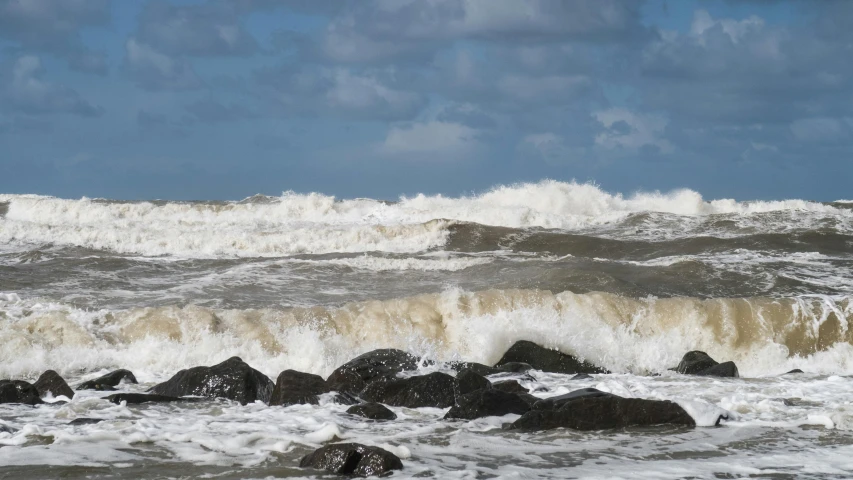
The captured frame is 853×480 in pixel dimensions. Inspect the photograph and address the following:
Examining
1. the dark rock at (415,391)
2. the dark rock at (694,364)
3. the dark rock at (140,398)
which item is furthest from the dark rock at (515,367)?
the dark rock at (140,398)

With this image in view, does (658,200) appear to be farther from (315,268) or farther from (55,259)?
(55,259)

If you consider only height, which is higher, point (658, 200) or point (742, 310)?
point (658, 200)

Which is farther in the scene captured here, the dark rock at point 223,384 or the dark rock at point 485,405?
the dark rock at point 223,384

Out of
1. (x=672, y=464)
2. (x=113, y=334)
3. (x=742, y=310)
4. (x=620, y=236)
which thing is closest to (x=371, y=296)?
(x=113, y=334)

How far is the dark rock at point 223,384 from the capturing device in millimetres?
8180

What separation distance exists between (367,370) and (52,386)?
301 cm

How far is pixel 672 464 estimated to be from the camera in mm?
5719

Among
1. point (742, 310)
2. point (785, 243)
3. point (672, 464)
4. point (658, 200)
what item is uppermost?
point (658, 200)

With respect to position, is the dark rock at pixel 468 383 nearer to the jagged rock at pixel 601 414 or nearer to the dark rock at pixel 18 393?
the jagged rock at pixel 601 414

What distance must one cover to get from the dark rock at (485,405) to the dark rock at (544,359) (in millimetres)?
2884

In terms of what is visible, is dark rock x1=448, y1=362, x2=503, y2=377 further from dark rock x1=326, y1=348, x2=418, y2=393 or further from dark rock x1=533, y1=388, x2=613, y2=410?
dark rock x1=533, y1=388, x2=613, y2=410

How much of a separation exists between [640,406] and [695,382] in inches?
94.3

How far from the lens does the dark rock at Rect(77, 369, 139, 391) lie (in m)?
A: 8.68

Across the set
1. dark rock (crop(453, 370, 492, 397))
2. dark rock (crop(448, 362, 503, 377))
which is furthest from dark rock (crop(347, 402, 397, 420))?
dark rock (crop(448, 362, 503, 377))
